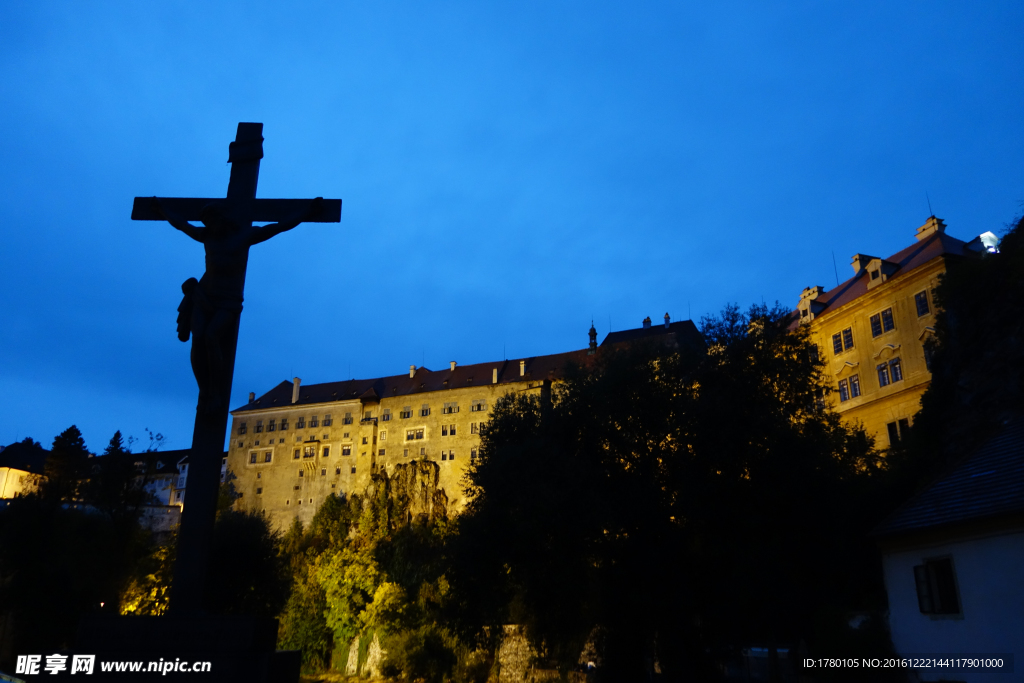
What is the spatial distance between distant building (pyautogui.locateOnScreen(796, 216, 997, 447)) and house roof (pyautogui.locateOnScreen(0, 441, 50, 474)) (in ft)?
274

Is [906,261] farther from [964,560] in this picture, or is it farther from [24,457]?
[24,457]

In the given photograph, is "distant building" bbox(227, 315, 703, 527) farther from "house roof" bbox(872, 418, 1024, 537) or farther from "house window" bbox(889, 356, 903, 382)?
"house roof" bbox(872, 418, 1024, 537)

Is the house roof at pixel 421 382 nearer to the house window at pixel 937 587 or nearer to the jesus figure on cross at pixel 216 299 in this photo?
the house window at pixel 937 587

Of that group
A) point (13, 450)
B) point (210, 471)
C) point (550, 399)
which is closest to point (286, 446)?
point (13, 450)

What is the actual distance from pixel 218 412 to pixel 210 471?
87 cm

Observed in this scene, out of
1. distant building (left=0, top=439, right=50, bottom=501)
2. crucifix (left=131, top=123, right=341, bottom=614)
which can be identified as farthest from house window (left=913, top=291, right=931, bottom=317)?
distant building (left=0, top=439, right=50, bottom=501)

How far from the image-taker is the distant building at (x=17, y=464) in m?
76.4

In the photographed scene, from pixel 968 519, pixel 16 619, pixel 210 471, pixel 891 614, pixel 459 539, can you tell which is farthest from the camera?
pixel 16 619

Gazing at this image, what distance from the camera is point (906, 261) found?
46.5 metres

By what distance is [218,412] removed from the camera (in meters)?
10.1

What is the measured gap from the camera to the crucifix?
949 centimetres

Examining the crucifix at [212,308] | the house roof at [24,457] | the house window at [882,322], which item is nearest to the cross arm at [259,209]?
the crucifix at [212,308]

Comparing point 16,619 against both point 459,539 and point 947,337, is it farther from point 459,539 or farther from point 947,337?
point 947,337

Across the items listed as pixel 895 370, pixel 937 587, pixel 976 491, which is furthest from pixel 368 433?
pixel 976 491
